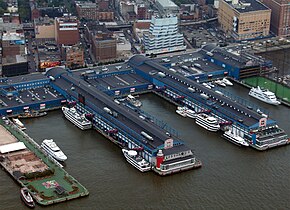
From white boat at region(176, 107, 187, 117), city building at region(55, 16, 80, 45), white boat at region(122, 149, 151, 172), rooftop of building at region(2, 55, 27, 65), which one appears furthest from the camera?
city building at region(55, 16, 80, 45)

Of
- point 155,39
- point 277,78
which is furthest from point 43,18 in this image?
point 277,78

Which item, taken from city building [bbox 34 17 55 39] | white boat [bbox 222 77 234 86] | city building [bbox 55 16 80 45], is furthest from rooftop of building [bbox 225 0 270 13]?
city building [bbox 34 17 55 39]

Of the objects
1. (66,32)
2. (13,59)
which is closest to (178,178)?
(13,59)

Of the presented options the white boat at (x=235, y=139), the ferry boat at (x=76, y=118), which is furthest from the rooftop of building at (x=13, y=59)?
the white boat at (x=235, y=139)

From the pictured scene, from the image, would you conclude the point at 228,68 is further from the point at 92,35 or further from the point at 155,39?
the point at 92,35

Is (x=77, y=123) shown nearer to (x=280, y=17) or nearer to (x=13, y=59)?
(x=13, y=59)

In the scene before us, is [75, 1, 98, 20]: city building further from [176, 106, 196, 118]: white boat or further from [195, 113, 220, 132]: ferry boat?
[195, 113, 220, 132]: ferry boat

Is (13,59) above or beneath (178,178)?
above
